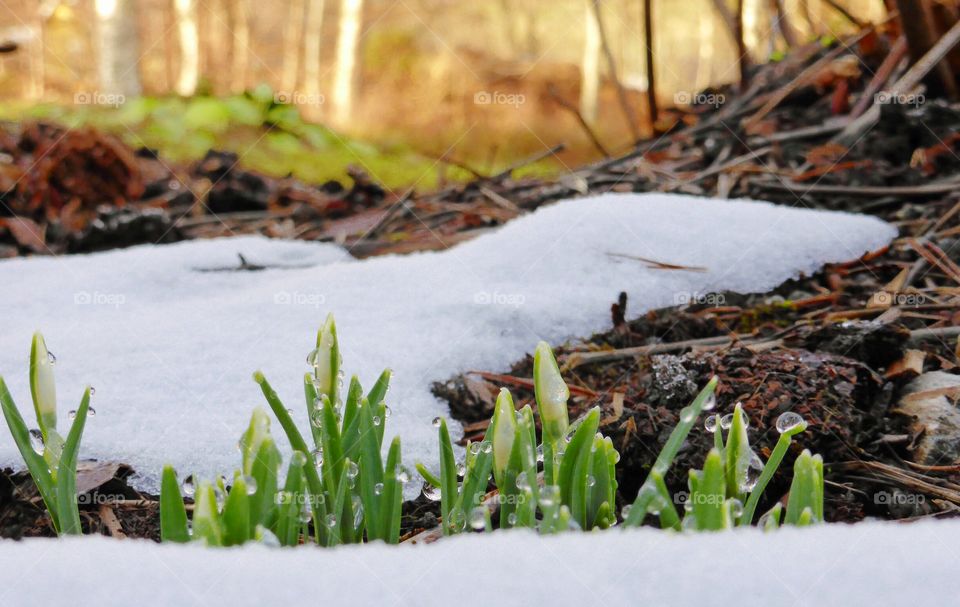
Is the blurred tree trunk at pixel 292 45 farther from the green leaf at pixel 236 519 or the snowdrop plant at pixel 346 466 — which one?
the green leaf at pixel 236 519

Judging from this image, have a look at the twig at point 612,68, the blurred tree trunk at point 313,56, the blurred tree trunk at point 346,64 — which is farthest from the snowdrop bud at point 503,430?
the blurred tree trunk at point 313,56

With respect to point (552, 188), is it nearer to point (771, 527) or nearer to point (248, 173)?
point (248, 173)

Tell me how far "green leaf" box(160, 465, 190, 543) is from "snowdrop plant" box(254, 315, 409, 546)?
0.14 metres

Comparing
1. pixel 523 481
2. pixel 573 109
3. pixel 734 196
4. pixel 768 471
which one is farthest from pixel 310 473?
pixel 573 109

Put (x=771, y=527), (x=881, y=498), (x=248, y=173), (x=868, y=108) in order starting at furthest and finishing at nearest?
(x=248, y=173) < (x=868, y=108) < (x=881, y=498) < (x=771, y=527)

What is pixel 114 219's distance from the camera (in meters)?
2.78

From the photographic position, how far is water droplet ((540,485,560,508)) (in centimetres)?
81

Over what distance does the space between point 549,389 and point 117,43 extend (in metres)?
7.66

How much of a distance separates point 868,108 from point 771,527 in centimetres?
223

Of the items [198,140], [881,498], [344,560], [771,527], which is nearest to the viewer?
[344,560]

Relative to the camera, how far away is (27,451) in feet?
3.05

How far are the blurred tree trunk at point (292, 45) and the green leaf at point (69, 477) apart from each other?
706 inches

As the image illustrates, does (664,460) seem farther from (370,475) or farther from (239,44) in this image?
(239,44)

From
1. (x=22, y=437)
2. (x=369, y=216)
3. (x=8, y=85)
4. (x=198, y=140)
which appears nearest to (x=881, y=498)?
(x=22, y=437)
